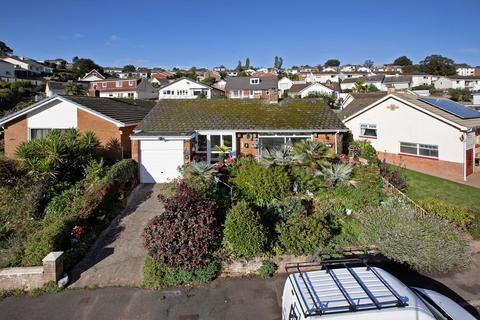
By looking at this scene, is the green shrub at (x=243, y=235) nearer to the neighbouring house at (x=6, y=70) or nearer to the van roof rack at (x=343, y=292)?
the van roof rack at (x=343, y=292)

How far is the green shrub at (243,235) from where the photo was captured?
10539mm

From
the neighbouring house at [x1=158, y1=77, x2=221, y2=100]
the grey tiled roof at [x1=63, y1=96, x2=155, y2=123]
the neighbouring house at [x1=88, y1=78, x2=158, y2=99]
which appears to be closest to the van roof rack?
the grey tiled roof at [x1=63, y1=96, x2=155, y2=123]

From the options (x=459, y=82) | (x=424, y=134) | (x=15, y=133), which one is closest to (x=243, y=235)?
(x=424, y=134)

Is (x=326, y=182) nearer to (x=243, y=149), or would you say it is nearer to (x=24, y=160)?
(x=243, y=149)

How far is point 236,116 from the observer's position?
21.6m

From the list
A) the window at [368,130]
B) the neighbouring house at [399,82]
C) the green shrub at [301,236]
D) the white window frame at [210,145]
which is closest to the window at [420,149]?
the window at [368,130]

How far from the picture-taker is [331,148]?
20094 mm

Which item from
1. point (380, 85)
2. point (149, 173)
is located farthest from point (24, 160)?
point (380, 85)

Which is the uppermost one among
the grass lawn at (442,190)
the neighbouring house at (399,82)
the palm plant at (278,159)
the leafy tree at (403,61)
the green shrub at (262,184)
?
the leafy tree at (403,61)

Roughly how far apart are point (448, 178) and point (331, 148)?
791 cm

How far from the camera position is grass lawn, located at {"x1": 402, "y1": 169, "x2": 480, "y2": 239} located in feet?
54.2

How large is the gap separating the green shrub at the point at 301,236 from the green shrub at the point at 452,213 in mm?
4987

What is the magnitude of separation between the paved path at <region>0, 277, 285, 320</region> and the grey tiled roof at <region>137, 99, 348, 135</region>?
10.9 m

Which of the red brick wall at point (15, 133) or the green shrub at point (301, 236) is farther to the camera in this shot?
the red brick wall at point (15, 133)
